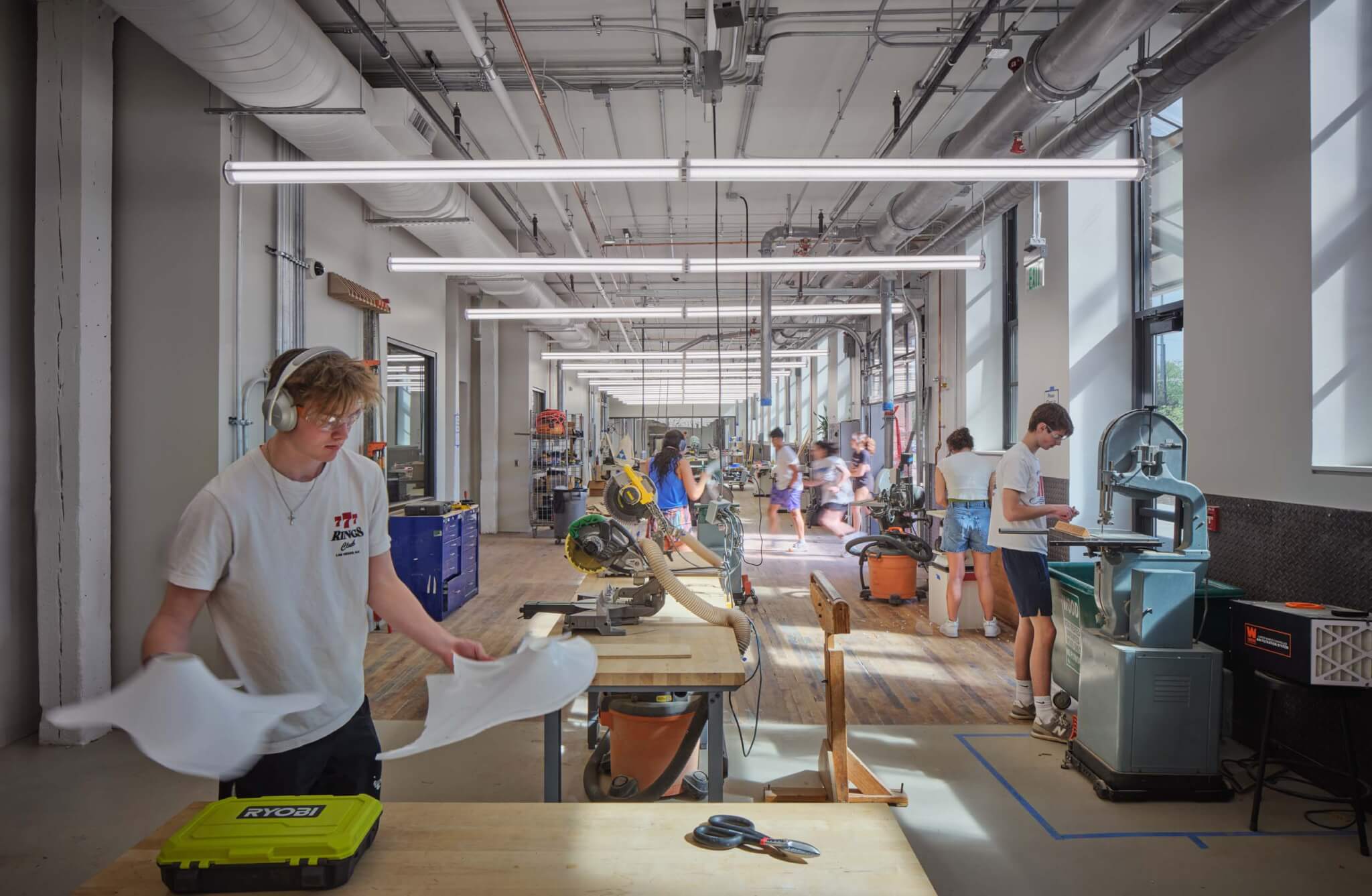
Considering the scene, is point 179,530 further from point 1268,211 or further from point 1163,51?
point 1163,51

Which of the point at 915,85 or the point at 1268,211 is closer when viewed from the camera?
the point at 1268,211

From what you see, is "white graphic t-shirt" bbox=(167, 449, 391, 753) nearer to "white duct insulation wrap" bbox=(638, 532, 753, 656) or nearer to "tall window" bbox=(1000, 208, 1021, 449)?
"white duct insulation wrap" bbox=(638, 532, 753, 656)

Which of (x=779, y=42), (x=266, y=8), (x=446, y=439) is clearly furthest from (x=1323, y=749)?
(x=446, y=439)

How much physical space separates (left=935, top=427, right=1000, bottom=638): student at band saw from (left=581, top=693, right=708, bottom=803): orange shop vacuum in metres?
3.21

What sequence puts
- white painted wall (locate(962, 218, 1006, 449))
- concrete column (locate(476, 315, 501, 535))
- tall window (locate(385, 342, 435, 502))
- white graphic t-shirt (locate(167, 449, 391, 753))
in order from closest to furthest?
white graphic t-shirt (locate(167, 449, 391, 753)) < tall window (locate(385, 342, 435, 502)) < white painted wall (locate(962, 218, 1006, 449)) < concrete column (locate(476, 315, 501, 535))

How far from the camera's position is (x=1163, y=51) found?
3643mm

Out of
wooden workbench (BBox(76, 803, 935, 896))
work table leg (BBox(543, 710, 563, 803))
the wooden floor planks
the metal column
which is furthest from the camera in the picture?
the metal column

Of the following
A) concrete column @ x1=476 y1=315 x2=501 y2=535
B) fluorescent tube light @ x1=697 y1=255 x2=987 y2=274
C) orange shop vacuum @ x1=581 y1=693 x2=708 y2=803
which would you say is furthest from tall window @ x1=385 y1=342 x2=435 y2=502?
orange shop vacuum @ x1=581 y1=693 x2=708 y2=803

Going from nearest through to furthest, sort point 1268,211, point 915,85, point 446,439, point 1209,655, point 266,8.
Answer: point 1209,655
point 266,8
point 1268,211
point 915,85
point 446,439

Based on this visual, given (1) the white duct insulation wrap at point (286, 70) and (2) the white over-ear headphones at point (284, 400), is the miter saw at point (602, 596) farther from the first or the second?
(1) the white duct insulation wrap at point (286, 70)

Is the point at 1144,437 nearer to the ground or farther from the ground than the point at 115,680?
farther from the ground

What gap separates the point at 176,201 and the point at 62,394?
3.86ft

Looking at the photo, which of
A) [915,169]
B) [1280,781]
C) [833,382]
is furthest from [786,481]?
[833,382]

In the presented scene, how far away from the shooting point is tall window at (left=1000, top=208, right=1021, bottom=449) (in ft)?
22.5
